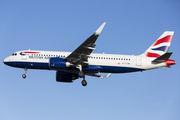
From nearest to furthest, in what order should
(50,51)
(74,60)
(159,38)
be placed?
1. (74,60)
2. (50,51)
3. (159,38)

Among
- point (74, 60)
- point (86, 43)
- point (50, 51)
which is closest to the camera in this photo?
point (86, 43)

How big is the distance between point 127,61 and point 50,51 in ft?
42.8

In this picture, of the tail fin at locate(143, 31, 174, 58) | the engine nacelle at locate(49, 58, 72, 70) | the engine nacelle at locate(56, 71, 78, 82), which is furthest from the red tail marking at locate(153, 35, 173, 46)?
the engine nacelle at locate(49, 58, 72, 70)

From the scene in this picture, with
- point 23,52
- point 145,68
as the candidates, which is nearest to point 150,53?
point 145,68

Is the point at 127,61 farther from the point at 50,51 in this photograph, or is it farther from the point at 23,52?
the point at 23,52

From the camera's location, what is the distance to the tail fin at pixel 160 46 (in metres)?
51.5

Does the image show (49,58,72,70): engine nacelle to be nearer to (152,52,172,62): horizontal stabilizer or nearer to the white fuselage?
the white fuselage

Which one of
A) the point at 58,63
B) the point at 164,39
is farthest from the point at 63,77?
the point at 164,39

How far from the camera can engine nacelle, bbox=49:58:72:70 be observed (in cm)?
4653

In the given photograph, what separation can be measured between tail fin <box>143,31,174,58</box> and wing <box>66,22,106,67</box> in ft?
38.4

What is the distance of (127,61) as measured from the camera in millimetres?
49125

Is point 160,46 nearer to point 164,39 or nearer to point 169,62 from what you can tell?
point 164,39

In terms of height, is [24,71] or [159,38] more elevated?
[159,38]

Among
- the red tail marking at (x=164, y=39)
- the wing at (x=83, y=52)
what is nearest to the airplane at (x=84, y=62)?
the wing at (x=83, y=52)
